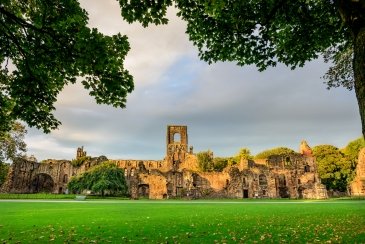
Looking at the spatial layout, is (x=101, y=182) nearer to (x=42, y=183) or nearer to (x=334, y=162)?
(x=42, y=183)

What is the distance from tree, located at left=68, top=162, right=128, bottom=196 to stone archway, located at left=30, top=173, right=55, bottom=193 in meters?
22.9

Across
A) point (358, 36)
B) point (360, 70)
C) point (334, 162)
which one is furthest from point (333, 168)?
point (360, 70)

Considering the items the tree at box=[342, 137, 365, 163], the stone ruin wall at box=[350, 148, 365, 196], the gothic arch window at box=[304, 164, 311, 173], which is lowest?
the stone ruin wall at box=[350, 148, 365, 196]

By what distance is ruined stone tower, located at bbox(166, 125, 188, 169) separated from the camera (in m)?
72.6

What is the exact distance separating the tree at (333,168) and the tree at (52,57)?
6009 cm

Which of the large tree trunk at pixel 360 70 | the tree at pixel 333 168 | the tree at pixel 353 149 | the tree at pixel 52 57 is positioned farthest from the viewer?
the tree at pixel 353 149

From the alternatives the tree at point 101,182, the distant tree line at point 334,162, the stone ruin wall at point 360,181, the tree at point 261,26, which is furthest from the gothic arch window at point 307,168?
the tree at point 261,26

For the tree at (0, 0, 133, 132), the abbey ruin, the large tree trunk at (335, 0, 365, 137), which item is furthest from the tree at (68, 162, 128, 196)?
the large tree trunk at (335, 0, 365, 137)

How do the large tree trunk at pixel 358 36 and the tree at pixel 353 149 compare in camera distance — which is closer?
the large tree trunk at pixel 358 36

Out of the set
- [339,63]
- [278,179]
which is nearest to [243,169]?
[278,179]

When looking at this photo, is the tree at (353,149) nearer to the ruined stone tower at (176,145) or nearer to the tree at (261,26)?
the ruined stone tower at (176,145)

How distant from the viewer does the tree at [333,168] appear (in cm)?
5803

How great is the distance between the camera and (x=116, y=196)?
44.2 meters

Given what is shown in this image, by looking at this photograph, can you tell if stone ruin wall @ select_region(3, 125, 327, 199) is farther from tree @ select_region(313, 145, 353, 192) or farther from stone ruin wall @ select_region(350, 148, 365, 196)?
tree @ select_region(313, 145, 353, 192)
